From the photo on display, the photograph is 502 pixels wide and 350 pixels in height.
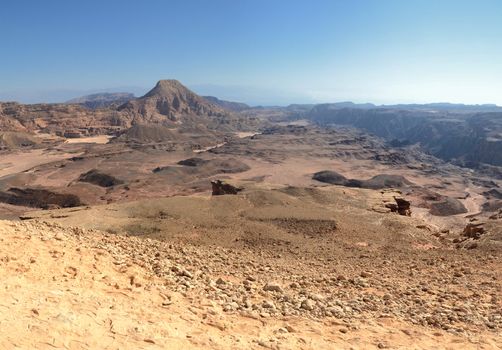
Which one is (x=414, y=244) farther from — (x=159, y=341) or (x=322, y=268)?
(x=159, y=341)

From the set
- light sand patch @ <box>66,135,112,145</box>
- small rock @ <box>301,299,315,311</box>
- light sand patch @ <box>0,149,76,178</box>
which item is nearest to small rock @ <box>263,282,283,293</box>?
small rock @ <box>301,299,315,311</box>

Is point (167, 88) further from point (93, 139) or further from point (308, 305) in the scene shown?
point (308, 305)

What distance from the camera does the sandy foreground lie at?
6.50m

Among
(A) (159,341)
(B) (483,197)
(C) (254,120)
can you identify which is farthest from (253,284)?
(C) (254,120)

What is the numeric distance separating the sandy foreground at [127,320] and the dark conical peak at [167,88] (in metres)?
Answer: 163

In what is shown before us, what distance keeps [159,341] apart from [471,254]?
46.5 feet

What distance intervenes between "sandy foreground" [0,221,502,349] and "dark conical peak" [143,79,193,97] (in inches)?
6422

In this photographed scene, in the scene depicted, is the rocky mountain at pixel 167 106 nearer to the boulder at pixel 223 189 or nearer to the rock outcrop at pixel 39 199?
the rock outcrop at pixel 39 199

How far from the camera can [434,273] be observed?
13.4 meters

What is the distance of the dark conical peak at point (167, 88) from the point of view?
167512 millimetres

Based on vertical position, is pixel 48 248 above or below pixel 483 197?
above

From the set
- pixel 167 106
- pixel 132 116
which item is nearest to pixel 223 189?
pixel 132 116

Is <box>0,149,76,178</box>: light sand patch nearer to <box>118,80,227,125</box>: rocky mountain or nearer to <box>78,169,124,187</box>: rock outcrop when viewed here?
<box>78,169,124,187</box>: rock outcrop

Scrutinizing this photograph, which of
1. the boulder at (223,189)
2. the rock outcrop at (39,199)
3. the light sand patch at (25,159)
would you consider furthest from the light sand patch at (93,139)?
the boulder at (223,189)
